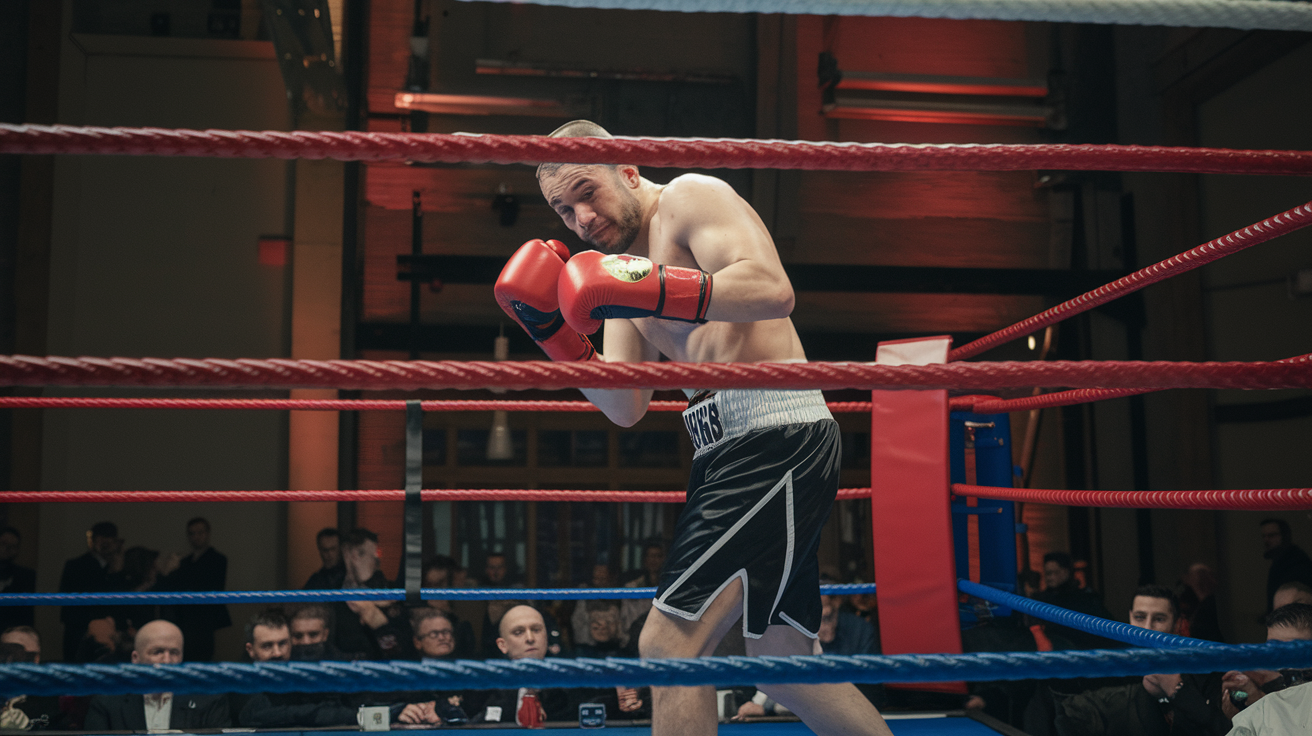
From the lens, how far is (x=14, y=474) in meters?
5.00

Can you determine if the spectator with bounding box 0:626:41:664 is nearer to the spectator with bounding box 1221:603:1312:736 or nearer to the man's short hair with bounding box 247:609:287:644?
the man's short hair with bounding box 247:609:287:644

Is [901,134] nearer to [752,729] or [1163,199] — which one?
[1163,199]

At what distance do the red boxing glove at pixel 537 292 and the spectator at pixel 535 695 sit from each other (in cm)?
136

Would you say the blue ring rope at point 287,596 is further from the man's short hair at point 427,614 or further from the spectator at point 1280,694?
the man's short hair at point 427,614

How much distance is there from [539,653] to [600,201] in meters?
1.78

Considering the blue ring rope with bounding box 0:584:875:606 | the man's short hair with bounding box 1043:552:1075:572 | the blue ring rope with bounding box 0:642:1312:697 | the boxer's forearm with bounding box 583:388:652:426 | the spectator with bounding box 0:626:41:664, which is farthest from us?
the man's short hair with bounding box 1043:552:1075:572

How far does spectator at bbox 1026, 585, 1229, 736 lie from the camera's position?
2.20 meters

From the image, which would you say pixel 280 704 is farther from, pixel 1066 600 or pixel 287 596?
pixel 1066 600

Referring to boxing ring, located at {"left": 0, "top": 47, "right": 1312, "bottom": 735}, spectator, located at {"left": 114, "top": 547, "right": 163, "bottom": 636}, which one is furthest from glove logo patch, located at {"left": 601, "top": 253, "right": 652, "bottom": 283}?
spectator, located at {"left": 114, "top": 547, "right": 163, "bottom": 636}

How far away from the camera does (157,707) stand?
2.34 metres

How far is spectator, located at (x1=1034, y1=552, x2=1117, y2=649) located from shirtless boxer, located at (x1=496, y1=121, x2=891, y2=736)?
231cm

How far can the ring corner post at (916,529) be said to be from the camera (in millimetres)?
1877

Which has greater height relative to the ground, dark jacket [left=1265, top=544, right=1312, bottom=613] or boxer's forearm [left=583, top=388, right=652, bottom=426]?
boxer's forearm [left=583, top=388, right=652, bottom=426]

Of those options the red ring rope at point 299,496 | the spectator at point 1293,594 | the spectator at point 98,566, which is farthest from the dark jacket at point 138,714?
the spectator at point 1293,594
